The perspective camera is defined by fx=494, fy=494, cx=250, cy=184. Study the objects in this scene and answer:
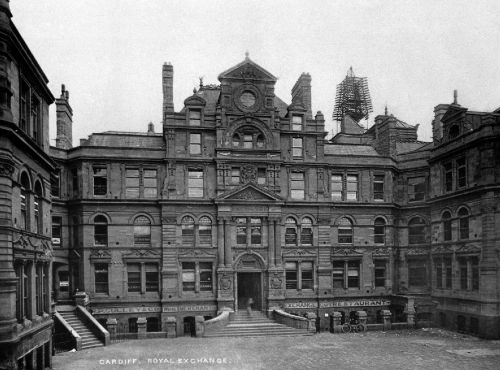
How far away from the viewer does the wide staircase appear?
31984 millimetres

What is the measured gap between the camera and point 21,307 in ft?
62.9

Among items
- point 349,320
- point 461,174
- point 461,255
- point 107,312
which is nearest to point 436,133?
point 461,174

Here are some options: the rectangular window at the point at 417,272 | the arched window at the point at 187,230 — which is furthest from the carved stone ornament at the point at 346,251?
the arched window at the point at 187,230

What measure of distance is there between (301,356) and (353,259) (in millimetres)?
13834

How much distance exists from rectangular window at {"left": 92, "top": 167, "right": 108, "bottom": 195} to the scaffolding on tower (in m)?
42.6

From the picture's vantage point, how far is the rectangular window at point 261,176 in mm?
37000

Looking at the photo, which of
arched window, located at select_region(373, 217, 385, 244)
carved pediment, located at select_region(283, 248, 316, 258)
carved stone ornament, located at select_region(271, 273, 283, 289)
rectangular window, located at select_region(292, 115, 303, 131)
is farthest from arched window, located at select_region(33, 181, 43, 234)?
arched window, located at select_region(373, 217, 385, 244)

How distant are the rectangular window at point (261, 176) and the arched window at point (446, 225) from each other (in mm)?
13219

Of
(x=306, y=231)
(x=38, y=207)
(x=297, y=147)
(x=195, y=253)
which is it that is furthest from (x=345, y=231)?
(x=38, y=207)

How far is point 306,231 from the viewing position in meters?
37.7

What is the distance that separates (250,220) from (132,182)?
904 centimetres

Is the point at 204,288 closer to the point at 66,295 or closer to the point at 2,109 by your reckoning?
the point at 66,295

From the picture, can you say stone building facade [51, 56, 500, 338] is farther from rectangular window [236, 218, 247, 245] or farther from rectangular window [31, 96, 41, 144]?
rectangular window [31, 96, 41, 144]

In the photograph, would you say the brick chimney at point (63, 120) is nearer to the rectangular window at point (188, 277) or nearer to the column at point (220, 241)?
the rectangular window at point (188, 277)
